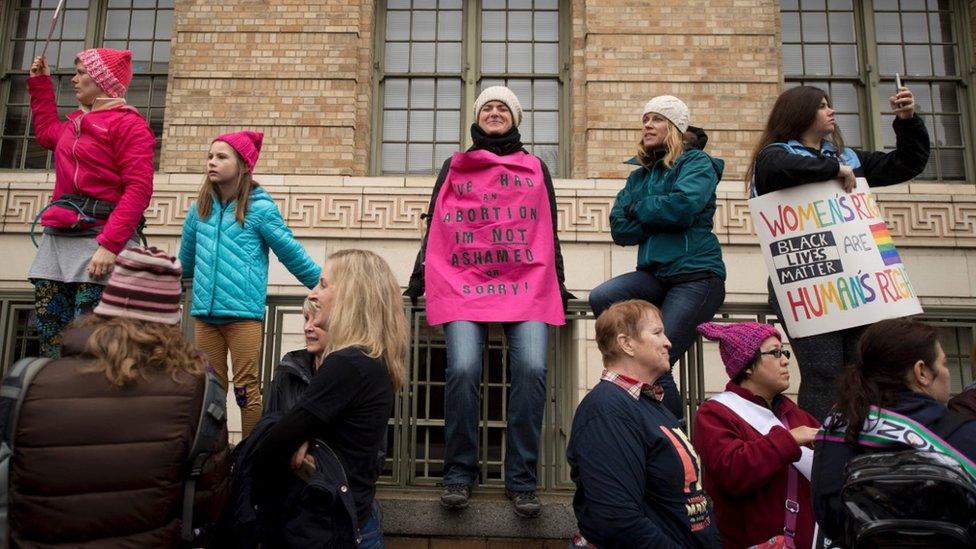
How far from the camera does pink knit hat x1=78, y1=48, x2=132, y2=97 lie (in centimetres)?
518

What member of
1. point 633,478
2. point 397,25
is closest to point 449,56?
point 397,25

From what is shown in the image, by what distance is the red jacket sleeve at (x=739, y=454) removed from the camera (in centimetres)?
347

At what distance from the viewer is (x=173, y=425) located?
9.53 ft

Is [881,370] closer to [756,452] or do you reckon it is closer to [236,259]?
[756,452]

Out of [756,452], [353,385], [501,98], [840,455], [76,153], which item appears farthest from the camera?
[501,98]

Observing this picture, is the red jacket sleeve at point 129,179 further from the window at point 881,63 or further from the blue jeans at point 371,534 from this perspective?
the window at point 881,63

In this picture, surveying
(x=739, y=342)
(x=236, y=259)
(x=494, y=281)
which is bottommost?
(x=739, y=342)

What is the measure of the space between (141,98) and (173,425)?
27.2 ft

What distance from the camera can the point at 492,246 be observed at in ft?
17.0

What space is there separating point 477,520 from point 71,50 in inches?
341

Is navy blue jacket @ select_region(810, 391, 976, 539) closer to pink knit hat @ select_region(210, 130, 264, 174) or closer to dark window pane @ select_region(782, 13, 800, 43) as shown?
pink knit hat @ select_region(210, 130, 264, 174)

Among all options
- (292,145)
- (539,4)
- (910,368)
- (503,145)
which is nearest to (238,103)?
(292,145)

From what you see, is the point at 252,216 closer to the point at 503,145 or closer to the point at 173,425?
the point at 503,145

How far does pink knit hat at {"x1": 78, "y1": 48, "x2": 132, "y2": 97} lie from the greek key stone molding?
3.70 metres
